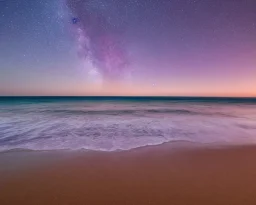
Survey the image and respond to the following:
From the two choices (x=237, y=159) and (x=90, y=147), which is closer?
(x=237, y=159)

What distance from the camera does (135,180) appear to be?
3521mm

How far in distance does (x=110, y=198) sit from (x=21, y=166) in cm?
249

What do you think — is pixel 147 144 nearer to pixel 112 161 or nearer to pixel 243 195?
pixel 112 161

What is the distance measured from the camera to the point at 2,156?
4879mm

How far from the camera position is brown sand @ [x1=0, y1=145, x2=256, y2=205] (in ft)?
9.57

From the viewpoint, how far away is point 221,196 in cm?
297

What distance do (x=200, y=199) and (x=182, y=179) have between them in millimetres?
669

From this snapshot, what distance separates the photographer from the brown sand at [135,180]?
9.57 feet

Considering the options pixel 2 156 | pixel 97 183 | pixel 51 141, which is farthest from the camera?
pixel 51 141

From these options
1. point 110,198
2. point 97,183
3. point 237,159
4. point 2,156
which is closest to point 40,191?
point 97,183

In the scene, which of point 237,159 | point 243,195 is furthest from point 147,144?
point 243,195

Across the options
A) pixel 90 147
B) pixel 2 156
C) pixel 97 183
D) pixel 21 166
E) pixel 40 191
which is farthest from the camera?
pixel 90 147

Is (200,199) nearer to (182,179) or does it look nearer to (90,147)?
(182,179)

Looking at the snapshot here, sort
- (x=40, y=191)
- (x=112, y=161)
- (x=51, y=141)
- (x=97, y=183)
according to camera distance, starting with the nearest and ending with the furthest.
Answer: (x=40, y=191)
(x=97, y=183)
(x=112, y=161)
(x=51, y=141)
